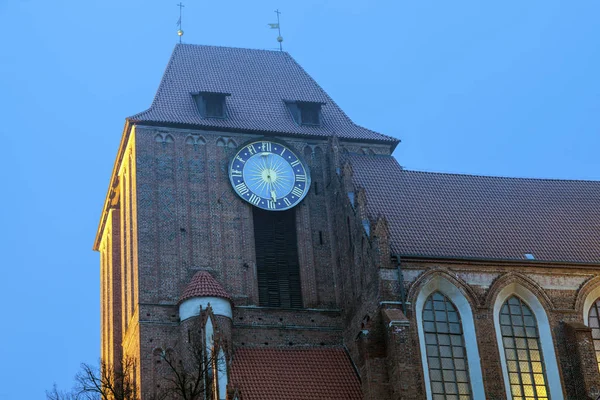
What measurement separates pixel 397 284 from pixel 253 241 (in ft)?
22.6

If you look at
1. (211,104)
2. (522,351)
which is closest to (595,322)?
(522,351)

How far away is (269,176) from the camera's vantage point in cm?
4716

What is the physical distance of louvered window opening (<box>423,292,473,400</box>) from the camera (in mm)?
41094

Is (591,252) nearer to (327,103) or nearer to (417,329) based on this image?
(417,329)

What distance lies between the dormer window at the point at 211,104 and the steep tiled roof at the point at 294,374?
426 inches

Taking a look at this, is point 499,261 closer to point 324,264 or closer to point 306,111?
point 324,264

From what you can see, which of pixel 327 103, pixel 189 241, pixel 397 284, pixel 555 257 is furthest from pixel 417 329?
pixel 327 103

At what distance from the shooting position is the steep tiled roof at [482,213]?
44469 millimetres

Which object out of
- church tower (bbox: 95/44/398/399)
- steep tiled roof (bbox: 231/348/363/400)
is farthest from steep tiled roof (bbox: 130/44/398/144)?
steep tiled roof (bbox: 231/348/363/400)

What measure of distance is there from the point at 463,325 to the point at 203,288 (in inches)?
376

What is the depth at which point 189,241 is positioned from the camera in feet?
147

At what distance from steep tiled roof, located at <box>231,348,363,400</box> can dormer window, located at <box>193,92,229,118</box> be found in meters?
10.8

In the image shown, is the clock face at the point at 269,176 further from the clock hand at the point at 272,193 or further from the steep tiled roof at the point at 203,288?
the steep tiled roof at the point at 203,288

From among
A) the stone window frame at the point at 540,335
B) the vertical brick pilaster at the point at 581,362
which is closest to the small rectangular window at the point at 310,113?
the stone window frame at the point at 540,335
